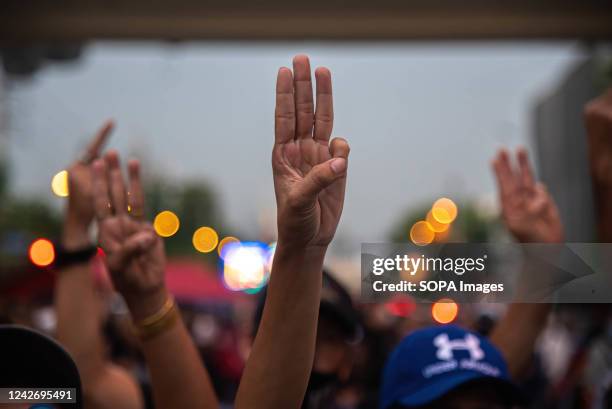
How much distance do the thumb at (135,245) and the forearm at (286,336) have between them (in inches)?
26.6

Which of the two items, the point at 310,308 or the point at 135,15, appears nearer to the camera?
the point at 310,308

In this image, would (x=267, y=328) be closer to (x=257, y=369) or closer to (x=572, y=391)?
(x=257, y=369)

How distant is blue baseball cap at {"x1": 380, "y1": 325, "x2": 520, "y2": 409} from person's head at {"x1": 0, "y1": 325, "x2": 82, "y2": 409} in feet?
3.43

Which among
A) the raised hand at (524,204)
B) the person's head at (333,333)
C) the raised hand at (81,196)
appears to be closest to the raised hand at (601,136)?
the raised hand at (524,204)

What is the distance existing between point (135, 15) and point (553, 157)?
4.61 meters

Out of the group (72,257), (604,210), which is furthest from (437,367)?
(72,257)

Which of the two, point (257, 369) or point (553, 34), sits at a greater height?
point (553, 34)

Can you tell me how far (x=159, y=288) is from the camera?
2016 millimetres

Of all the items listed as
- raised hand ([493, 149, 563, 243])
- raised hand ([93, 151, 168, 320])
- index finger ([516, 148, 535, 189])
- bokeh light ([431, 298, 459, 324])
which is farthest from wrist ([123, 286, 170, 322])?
index finger ([516, 148, 535, 189])

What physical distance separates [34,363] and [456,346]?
1.28 m

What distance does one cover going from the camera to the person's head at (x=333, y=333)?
2553 mm

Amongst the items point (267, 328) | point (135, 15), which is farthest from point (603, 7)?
point (267, 328)

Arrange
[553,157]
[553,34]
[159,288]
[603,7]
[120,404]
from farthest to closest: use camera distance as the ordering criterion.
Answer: [553,34]
[603,7]
[553,157]
[120,404]
[159,288]

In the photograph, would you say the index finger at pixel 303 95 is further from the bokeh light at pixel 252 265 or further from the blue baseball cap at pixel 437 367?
the bokeh light at pixel 252 265
